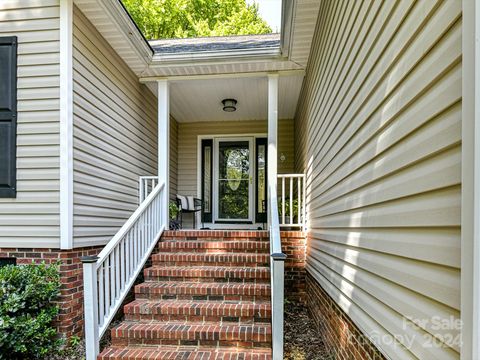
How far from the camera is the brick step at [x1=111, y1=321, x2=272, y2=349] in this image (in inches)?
120

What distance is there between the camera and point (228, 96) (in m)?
5.82

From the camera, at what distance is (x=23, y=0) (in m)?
3.47

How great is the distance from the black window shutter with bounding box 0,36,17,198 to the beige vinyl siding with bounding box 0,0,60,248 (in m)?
0.05

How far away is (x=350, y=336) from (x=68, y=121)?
3.32 m

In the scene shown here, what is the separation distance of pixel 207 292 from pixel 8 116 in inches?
114

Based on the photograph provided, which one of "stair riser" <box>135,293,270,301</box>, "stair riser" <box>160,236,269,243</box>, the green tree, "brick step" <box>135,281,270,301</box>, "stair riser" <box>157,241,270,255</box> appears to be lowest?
"stair riser" <box>135,293,270,301</box>

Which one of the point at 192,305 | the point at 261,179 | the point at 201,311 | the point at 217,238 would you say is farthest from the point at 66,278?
the point at 261,179

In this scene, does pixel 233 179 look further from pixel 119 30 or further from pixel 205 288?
pixel 119 30

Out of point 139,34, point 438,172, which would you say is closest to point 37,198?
point 139,34

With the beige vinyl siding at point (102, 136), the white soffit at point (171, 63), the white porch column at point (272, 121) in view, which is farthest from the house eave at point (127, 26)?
the white porch column at point (272, 121)

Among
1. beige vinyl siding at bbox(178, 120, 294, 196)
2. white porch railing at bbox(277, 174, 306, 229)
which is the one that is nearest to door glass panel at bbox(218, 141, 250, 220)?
beige vinyl siding at bbox(178, 120, 294, 196)

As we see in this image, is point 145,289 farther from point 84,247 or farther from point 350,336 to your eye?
point 350,336

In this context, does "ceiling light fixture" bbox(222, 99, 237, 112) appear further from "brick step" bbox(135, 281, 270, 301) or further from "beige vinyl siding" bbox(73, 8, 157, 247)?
"brick step" bbox(135, 281, 270, 301)

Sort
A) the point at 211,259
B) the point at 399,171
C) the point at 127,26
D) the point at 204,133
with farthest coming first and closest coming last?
the point at 204,133 → the point at 211,259 → the point at 127,26 → the point at 399,171
